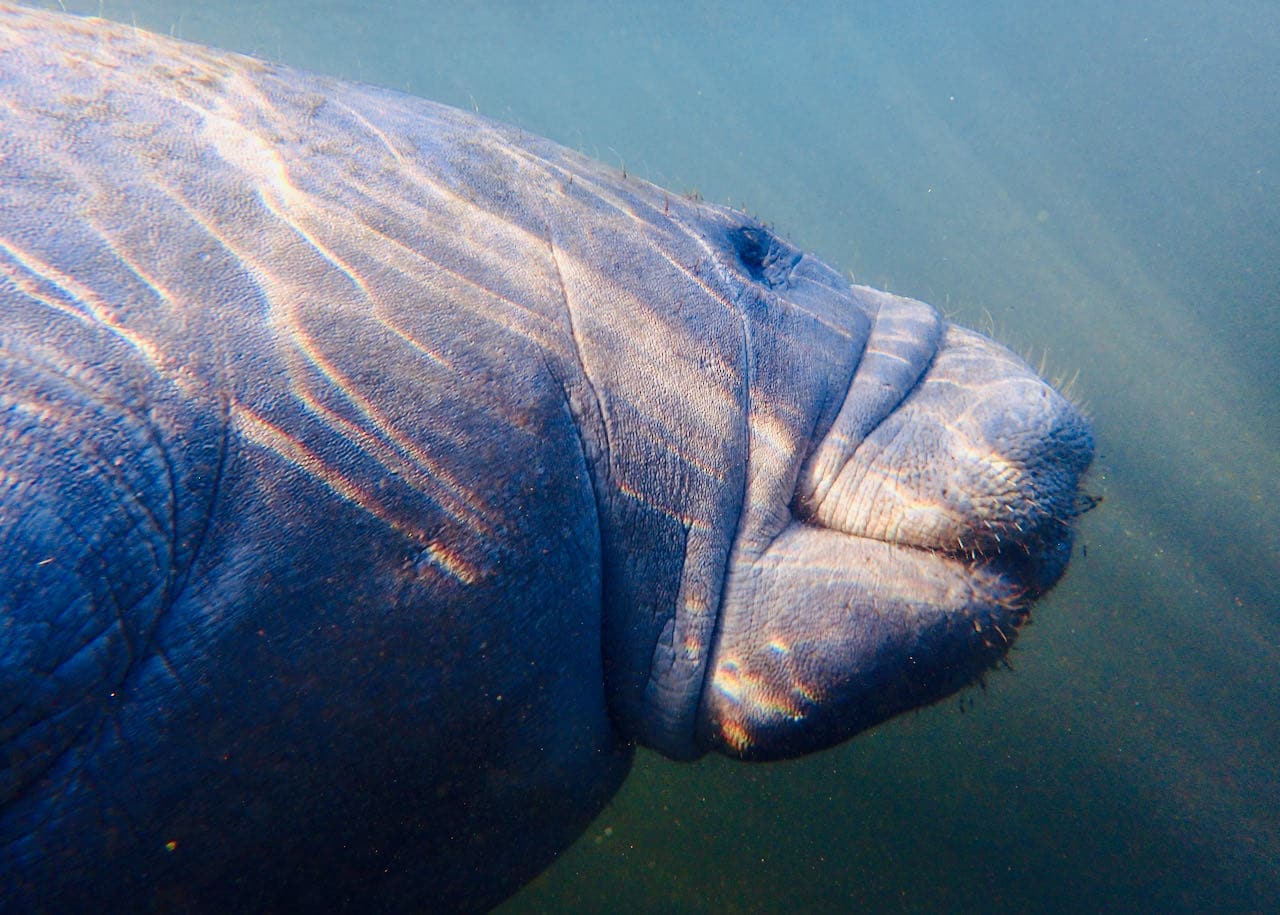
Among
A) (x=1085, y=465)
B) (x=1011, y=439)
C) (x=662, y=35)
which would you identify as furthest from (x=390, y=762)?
(x=662, y=35)

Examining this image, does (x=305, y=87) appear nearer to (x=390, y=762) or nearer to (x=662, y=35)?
(x=390, y=762)

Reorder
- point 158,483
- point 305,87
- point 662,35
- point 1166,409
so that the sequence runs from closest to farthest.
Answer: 1. point 158,483
2. point 305,87
3. point 1166,409
4. point 662,35

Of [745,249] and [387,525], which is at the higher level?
[745,249]

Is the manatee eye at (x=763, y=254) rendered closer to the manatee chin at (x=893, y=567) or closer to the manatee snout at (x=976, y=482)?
the manatee chin at (x=893, y=567)

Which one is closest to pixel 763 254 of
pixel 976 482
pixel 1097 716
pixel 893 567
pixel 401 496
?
pixel 976 482

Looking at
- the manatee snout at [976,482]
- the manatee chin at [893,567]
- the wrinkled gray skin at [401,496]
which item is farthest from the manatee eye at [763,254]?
the manatee snout at [976,482]

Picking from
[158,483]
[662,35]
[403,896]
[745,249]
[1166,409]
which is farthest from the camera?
[662,35]

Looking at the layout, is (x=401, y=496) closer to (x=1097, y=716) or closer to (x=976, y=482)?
(x=976, y=482)
